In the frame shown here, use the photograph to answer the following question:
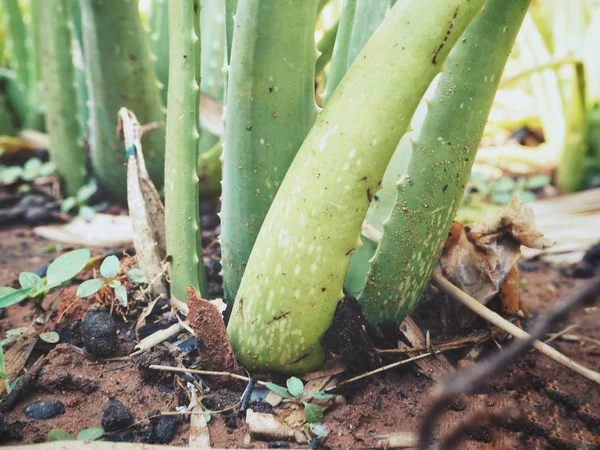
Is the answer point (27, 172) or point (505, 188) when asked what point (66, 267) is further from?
point (505, 188)

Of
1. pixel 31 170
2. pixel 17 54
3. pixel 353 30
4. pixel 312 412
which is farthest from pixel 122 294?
pixel 17 54

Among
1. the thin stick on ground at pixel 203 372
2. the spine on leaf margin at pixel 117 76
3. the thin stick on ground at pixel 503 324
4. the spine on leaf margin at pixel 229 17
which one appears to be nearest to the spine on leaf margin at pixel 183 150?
the spine on leaf margin at pixel 229 17

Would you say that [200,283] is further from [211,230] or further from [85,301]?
[211,230]

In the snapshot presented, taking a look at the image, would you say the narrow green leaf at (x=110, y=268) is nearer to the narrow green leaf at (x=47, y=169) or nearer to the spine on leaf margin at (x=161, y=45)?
the spine on leaf margin at (x=161, y=45)

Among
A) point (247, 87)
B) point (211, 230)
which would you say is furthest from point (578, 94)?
point (247, 87)

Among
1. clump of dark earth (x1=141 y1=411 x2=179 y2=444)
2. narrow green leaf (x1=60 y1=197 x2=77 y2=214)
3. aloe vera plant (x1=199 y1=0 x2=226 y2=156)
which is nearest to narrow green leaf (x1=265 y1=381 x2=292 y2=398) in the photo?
clump of dark earth (x1=141 y1=411 x2=179 y2=444)
